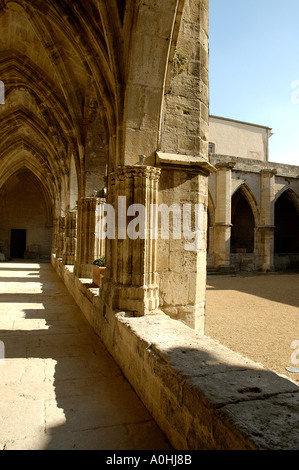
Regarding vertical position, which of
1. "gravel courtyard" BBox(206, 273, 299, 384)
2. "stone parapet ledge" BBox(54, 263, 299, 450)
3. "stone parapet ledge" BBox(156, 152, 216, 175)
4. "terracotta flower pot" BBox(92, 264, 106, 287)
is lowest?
"gravel courtyard" BBox(206, 273, 299, 384)

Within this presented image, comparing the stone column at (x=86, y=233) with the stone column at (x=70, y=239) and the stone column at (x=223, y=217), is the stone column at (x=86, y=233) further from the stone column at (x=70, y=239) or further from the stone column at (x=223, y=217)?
the stone column at (x=223, y=217)

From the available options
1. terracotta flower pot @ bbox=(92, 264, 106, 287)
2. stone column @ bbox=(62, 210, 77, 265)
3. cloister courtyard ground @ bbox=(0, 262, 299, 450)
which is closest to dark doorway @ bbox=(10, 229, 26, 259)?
stone column @ bbox=(62, 210, 77, 265)

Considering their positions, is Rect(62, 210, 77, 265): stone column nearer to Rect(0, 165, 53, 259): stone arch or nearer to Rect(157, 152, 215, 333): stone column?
Rect(157, 152, 215, 333): stone column

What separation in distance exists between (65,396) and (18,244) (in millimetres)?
22526

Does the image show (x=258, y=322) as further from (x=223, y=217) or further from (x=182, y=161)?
(x=223, y=217)

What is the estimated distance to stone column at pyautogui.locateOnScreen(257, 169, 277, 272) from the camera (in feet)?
61.4

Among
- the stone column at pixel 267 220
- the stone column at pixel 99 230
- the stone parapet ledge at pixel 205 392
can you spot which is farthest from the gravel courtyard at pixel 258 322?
the stone column at pixel 267 220

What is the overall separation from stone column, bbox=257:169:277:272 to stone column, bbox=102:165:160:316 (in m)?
16.3

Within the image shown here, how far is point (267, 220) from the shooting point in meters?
18.9

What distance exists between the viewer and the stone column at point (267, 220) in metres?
18.7

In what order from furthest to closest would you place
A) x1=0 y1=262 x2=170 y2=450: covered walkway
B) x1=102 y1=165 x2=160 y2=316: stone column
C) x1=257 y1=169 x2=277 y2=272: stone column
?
x1=257 y1=169 x2=277 y2=272: stone column
x1=102 y1=165 x2=160 y2=316: stone column
x1=0 y1=262 x2=170 y2=450: covered walkway

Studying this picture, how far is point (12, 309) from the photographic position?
5980 millimetres
